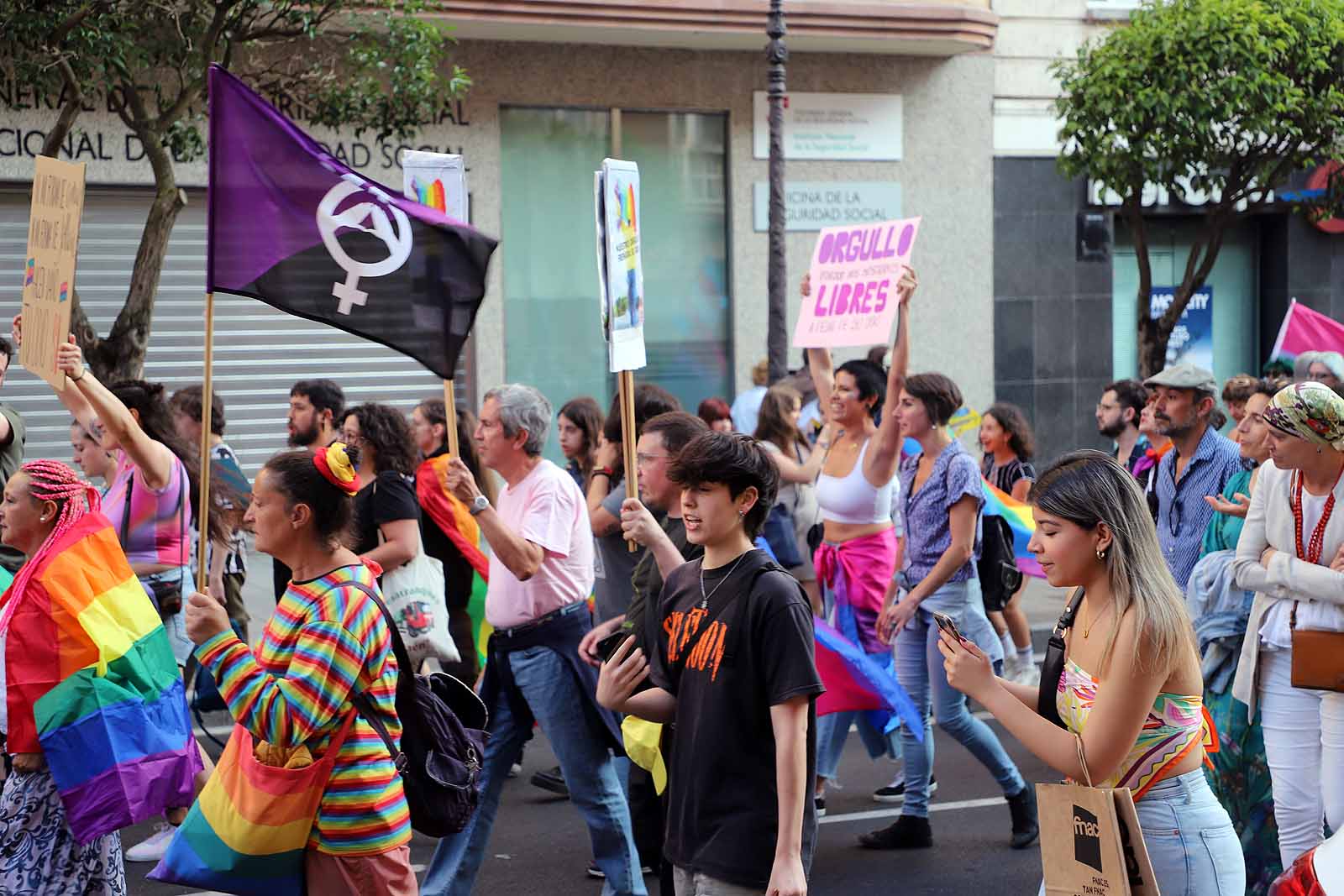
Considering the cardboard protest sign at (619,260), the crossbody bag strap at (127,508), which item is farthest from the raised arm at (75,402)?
the cardboard protest sign at (619,260)

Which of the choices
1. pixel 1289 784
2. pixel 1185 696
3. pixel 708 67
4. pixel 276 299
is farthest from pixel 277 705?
pixel 708 67

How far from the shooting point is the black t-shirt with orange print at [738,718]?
3607mm

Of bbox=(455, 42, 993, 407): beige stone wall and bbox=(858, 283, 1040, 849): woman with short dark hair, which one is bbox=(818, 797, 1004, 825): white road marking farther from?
bbox=(455, 42, 993, 407): beige stone wall

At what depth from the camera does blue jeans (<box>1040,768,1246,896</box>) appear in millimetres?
3398

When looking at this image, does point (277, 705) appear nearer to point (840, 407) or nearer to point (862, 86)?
point (840, 407)

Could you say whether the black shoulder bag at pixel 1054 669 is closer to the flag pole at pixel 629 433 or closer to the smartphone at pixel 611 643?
the smartphone at pixel 611 643

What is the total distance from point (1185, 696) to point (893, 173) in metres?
14.2

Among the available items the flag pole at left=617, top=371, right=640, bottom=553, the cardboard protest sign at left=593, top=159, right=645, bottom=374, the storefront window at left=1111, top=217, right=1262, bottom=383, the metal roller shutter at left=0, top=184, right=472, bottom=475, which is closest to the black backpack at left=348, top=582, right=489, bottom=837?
the flag pole at left=617, top=371, right=640, bottom=553

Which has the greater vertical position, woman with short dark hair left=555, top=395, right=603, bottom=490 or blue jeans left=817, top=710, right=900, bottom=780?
woman with short dark hair left=555, top=395, right=603, bottom=490

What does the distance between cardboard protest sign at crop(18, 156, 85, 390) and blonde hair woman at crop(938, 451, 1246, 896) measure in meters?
3.51

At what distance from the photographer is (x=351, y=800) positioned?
149 inches

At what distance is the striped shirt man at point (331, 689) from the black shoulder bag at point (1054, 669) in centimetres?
157

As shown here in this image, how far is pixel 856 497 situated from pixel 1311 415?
2.55 m

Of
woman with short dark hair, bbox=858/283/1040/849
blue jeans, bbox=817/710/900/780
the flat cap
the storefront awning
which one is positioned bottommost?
blue jeans, bbox=817/710/900/780
